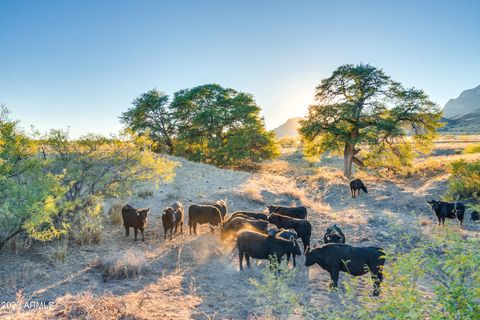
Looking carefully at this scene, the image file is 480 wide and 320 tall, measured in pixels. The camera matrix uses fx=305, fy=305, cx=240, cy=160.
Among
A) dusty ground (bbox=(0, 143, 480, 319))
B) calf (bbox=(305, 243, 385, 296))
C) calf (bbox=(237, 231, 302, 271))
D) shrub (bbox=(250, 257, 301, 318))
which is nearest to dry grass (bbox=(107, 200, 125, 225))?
dusty ground (bbox=(0, 143, 480, 319))

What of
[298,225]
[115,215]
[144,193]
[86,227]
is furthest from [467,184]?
[86,227]

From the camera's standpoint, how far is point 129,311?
5930 millimetres

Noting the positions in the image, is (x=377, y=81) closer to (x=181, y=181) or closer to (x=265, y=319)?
(x=181, y=181)

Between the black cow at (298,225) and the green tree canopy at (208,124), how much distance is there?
20925 millimetres

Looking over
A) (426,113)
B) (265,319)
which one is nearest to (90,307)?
(265,319)

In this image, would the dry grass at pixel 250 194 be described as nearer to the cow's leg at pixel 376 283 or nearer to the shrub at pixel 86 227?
the shrub at pixel 86 227

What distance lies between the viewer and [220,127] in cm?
3588

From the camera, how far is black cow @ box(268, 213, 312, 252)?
1107cm

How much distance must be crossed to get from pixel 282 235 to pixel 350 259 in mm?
2619

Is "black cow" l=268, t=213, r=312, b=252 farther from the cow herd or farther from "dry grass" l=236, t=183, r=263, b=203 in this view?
"dry grass" l=236, t=183, r=263, b=203

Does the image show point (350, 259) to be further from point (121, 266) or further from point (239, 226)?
point (121, 266)

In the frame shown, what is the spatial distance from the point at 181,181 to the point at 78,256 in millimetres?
12310

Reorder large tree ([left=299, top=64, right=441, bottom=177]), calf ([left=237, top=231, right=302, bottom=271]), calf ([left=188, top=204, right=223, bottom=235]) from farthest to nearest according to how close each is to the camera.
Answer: large tree ([left=299, top=64, right=441, bottom=177]) < calf ([left=188, top=204, right=223, bottom=235]) < calf ([left=237, top=231, right=302, bottom=271])

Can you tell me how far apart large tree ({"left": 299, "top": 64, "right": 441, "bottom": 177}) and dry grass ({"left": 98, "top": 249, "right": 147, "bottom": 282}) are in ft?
74.6
